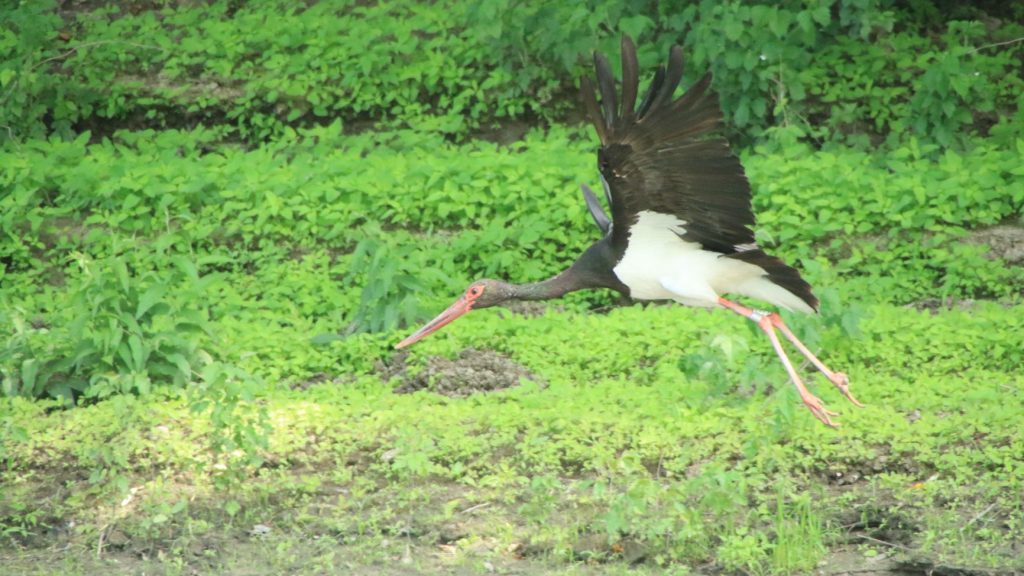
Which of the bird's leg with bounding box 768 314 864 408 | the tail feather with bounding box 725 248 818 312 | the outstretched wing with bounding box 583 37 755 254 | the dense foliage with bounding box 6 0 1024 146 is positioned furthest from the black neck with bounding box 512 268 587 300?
the dense foliage with bounding box 6 0 1024 146

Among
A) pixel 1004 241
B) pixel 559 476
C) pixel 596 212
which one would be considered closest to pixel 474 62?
pixel 596 212

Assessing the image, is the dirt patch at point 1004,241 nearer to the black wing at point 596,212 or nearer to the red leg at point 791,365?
the red leg at point 791,365

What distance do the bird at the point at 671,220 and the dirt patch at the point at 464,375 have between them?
0.64 ft

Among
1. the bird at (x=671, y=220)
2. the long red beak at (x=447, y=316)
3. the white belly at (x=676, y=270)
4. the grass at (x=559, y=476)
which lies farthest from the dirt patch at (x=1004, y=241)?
the long red beak at (x=447, y=316)

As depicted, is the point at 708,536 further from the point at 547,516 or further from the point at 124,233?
the point at 124,233

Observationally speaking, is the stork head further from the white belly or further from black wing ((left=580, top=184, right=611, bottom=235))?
the white belly

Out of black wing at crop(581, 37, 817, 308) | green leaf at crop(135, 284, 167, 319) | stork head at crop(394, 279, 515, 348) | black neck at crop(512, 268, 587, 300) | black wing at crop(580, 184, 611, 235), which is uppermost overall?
black wing at crop(581, 37, 817, 308)

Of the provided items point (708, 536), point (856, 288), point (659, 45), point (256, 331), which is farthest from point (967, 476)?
point (659, 45)

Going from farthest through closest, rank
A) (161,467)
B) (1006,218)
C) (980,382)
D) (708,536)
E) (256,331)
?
(1006,218), (256,331), (980,382), (161,467), (708,536)

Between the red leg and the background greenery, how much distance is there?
0.09 meters

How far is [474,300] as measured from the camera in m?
6.57

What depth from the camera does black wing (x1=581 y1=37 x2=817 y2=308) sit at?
5078 millimetres

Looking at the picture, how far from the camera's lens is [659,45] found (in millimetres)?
8922

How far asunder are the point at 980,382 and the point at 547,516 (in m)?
2.16
